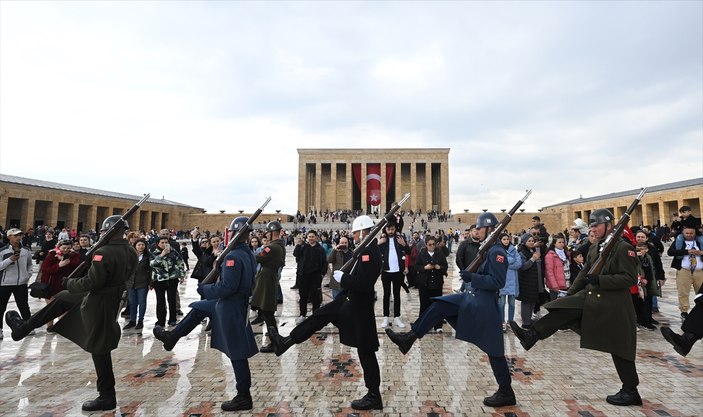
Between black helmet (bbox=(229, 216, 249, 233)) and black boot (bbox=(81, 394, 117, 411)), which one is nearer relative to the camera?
black boot (bbox=(81, 394, 117, 411))

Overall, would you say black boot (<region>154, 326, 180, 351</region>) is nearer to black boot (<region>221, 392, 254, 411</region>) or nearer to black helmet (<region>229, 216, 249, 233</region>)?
black boot (<region>221, 392, 254, 411</region>)

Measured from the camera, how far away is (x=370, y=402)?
354 centimetres

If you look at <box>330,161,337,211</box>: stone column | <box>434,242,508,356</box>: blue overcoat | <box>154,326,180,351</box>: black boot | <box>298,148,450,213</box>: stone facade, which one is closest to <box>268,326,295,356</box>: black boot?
<box>154,326,180,351</box>: black boot

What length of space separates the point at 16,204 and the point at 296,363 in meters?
42.2

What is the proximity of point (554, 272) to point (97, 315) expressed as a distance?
708cm

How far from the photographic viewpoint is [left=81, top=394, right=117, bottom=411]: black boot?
3.51 m

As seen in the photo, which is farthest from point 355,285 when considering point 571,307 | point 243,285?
point 571,307

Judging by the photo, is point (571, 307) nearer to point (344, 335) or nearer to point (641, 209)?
point (344, 335)

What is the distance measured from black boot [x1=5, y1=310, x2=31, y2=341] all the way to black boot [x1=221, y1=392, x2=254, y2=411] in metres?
2.08

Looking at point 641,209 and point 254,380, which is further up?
point 641,209

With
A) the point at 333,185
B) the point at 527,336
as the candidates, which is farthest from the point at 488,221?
the point at 333,185

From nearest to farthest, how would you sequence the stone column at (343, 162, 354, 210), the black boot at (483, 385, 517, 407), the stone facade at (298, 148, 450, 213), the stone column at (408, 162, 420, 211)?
the black boot at (483, 385, 517, 407)
the stone column at (408, 162, 420, 211)
the stone column at (343, 162, 354, 210)
the stone facade at (298, 148, 450, 213)

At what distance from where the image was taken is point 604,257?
3766mm

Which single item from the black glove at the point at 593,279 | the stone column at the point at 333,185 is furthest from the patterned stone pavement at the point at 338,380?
the stone column at the point at 333,185
